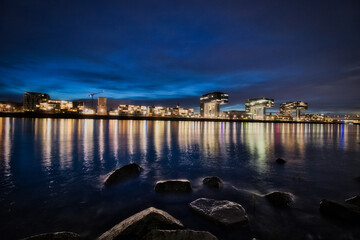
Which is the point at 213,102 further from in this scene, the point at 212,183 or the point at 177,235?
the point at 177,235

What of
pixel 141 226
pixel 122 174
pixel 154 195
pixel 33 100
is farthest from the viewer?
pixel 33 100

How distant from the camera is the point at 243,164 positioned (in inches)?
500

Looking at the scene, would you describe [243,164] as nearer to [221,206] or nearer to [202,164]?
[202,164]

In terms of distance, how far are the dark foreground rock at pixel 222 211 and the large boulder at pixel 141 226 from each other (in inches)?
48.4

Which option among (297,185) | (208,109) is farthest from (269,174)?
(208,109)

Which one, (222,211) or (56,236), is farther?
(222,211)

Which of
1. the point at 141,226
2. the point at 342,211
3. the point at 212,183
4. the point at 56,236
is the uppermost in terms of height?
the point at 141,226

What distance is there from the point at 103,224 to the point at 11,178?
701 centimetres

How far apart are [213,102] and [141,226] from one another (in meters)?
187

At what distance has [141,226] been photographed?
4.05m

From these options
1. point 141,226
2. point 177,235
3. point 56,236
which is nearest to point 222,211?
point 177,235

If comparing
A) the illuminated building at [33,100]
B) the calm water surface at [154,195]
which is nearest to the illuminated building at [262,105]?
the calm water surface at [154,195]

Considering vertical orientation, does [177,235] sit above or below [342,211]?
above

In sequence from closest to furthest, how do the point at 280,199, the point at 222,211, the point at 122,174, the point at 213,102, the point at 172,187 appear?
1. the point at 222,211
2. the point at 280,199
3. the point at 172,187
4. the point at 122,174
5. the point at 213,102
